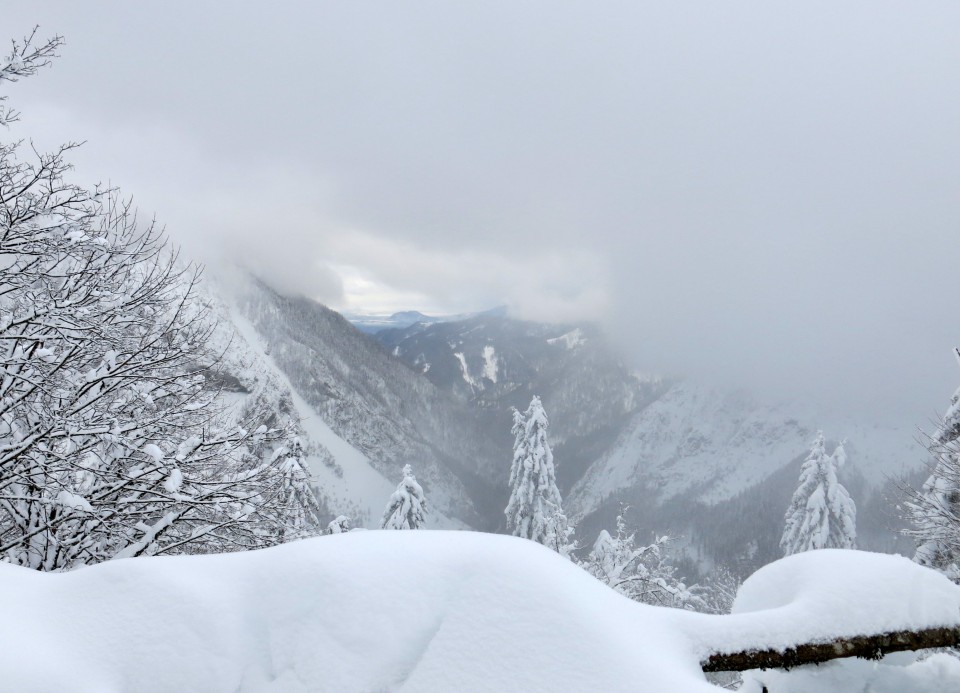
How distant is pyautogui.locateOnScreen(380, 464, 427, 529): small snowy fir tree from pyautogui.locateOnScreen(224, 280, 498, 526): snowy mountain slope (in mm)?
110339

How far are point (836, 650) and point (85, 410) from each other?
26.8ft

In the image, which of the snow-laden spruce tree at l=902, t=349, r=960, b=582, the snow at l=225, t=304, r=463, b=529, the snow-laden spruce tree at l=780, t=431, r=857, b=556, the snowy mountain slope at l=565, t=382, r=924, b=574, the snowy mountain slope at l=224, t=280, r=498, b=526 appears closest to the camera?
the snow-laden spruce tree at l=902, t=349, r=960, b=582

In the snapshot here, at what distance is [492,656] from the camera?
2.70m

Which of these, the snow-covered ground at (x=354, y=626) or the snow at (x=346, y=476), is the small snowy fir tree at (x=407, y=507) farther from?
the snow at (x=346, y=476)

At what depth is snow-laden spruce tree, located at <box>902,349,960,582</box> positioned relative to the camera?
11297mm

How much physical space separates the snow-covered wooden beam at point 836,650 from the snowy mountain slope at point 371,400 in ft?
440

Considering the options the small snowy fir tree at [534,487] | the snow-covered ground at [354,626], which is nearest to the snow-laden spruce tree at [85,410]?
the snow-covered ground at [354,626]

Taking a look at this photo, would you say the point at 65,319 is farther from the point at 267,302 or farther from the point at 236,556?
the point at 267,302

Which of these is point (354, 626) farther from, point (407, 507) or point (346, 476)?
point (346, 476)

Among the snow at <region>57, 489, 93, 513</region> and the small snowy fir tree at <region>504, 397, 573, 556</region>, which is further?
the small snowy fir tree at <region>504, 397, 573, 556</region>

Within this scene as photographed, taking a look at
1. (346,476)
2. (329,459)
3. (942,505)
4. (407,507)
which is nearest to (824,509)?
(942,505)

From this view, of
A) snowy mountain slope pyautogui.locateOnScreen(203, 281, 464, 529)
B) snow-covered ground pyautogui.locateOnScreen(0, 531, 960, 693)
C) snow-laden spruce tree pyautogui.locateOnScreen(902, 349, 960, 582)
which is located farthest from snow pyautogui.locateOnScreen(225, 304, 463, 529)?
snow-covered ground pyautogui.locateOnScreen(0, 531, 960, 693)

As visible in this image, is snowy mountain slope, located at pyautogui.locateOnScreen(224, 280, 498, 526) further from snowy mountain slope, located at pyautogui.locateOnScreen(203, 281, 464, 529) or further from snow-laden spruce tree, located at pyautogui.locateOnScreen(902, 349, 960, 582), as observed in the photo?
snow-laden spruce tree, located at pyautogui.locateOnScreen(902, 349, 960, 582)

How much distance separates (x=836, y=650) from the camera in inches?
135
